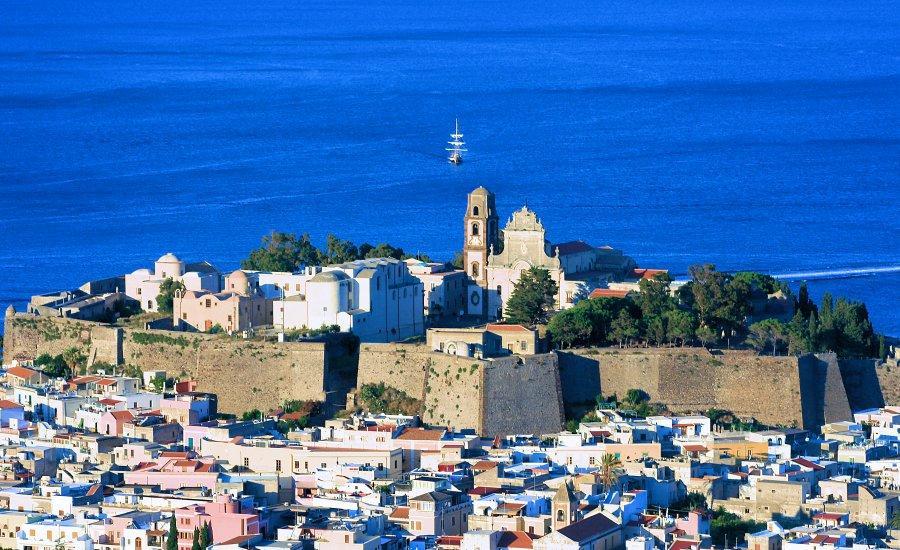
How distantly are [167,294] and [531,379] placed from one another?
914 centimetres

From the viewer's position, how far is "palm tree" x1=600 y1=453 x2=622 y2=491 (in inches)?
1690

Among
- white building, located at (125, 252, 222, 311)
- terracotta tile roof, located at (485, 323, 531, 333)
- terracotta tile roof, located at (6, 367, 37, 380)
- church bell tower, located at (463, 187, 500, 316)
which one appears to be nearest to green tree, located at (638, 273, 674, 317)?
terracotta tile roof, located at (485, 323, 531, 333)

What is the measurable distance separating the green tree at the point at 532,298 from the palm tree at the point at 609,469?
8.53 metres

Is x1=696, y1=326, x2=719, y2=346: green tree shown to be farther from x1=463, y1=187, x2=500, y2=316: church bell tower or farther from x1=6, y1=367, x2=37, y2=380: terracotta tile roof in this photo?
x1=6, y1=367, x2=37, y2=380: terracotta tile roof

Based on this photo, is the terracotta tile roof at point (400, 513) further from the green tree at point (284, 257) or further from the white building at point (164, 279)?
the green tree at point (284, 257)

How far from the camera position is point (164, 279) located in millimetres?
56375

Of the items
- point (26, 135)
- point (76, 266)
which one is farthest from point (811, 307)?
point (26, 135)

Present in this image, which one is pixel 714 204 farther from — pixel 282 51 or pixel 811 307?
pixel 282 51

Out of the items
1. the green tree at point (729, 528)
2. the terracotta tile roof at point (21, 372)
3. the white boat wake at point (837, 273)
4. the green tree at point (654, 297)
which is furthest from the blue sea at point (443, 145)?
the green tree at point (729, 528)

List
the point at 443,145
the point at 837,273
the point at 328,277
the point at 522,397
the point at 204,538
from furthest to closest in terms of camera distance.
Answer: the point at 443,145
the point at 837,273
the point at 328,277
the point at 522,397
the point at 204,538

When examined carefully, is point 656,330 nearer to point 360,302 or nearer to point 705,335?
point 705,335

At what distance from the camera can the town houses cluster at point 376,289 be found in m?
53.3

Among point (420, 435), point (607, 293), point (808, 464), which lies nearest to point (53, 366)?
point (420, 435)

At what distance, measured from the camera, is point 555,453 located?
46.1 metres
